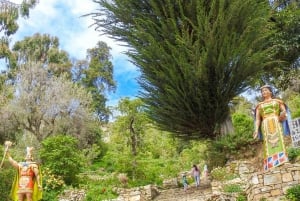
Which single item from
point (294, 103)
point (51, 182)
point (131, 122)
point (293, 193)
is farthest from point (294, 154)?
point (131, 122)

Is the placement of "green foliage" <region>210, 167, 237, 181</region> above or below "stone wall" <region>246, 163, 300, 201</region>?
above

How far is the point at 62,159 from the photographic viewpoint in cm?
1631

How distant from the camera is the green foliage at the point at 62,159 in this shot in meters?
16.2

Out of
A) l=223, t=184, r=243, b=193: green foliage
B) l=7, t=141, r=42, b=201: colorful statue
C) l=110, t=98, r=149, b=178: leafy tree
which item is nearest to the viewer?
l=7, t=141, r=42, b=201: colorful statue

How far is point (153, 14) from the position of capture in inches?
667

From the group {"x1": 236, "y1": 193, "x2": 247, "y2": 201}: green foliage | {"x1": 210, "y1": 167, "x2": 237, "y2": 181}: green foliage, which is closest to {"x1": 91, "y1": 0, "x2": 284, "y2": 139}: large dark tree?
{"x1": 210, "y1": 167, "x2": 237, "y2": 181}: green foliage

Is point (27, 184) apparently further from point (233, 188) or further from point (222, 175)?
point (222, 175)

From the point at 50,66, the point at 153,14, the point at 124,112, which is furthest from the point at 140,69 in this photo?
the point at 50,66

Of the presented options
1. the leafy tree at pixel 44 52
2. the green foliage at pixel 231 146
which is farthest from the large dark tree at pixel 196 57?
the leafy tree at pixel 44 52

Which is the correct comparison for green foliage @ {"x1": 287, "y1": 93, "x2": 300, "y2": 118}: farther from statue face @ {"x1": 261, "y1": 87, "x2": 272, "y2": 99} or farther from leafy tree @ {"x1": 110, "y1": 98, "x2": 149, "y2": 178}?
statue face @ {"x1": 261, "y1": 87, "x2": 272, "y2": 99}

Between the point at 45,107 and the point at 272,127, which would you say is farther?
the point at 45,107

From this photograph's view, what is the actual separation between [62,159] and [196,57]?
673 centimetres

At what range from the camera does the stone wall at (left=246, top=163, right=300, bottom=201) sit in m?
7.88

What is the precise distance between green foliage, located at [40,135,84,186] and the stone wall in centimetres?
973
